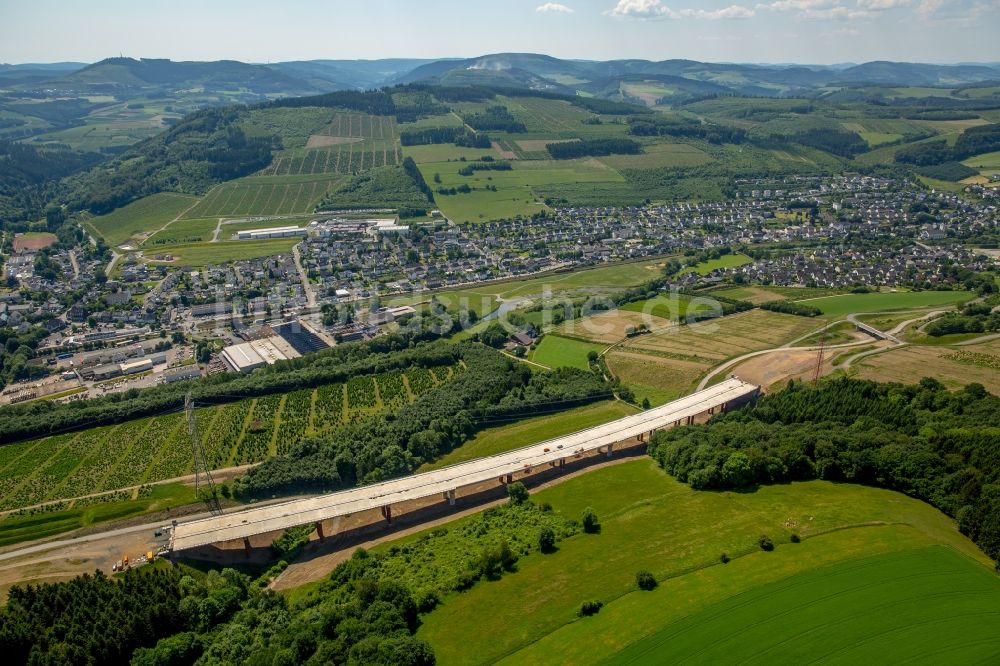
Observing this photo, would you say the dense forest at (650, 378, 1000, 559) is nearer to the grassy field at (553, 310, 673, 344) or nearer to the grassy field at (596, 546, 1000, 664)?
the grassy field at (596, 546, 1000, 664)

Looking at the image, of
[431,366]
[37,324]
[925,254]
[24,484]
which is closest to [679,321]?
[431,366]

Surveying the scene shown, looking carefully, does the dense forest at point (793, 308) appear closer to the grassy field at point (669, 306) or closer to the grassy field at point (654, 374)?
the grassy field at point (669, 306)

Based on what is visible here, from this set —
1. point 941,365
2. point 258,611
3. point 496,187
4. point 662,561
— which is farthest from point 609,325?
point 496,187

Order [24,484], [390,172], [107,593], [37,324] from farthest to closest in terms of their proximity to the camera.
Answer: [390,172]
[37,324]
[24,484]
[107,593]

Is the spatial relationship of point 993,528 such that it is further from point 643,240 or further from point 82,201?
point 82,201

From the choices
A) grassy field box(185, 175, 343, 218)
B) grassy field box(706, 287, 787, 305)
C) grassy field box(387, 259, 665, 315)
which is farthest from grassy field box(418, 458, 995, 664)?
grassy field box(185, 175, 343, 218)

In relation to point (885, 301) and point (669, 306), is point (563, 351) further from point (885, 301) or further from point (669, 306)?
Answer: point (885, 301)
